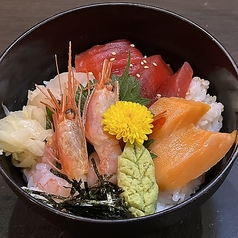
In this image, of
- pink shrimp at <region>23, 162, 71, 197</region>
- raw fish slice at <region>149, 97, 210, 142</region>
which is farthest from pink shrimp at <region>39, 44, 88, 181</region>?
raw fish slice at <region>149, 97, 210, 142</region>

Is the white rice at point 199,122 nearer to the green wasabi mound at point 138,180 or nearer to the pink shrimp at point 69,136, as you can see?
the green wasabi mound at point 138,180

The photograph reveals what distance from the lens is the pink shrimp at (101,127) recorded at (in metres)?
1.29

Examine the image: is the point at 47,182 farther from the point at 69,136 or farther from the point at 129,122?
the point at 129,122

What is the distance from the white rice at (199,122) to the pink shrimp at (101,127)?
0.17 m

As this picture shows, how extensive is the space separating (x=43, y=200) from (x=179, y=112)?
0.42m

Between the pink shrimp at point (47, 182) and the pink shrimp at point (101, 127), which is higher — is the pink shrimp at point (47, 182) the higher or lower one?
the lower one

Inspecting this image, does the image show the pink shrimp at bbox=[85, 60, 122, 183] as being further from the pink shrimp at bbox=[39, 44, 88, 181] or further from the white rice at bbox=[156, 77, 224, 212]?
the white rice at bbox=[156, 77, 224, 212]

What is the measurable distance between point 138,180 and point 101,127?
18 centimetres

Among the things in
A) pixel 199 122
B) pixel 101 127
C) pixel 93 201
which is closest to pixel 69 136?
pixel 101 127

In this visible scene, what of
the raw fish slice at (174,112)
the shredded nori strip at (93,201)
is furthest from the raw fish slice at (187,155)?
the shredded nori strip at (93,201)

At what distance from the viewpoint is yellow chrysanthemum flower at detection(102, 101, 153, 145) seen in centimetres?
126

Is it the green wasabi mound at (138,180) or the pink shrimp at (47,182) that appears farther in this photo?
the pink shrimp at (47,182)

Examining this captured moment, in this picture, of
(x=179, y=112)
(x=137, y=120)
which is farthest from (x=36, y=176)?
(x=179, y=112)

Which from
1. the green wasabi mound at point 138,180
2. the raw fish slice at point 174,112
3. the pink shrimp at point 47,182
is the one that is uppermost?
the raw fish slice at point 174,112
